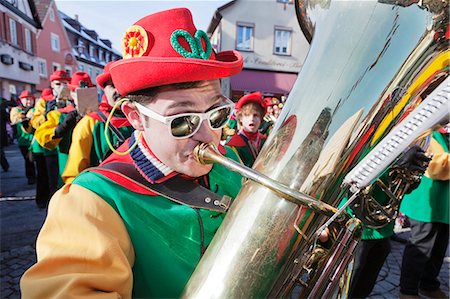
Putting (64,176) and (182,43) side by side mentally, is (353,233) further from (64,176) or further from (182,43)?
(64,176)

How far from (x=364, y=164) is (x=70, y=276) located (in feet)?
2.45

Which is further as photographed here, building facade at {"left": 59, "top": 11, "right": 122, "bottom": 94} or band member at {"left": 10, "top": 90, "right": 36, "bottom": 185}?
building facade at {"left": 59, "top": 11, "right": 122, "bottom": 94}

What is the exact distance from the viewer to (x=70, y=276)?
0.75 meters

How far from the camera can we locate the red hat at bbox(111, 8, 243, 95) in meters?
0.95

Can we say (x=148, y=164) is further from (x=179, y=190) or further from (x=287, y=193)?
(x=287, y=193)

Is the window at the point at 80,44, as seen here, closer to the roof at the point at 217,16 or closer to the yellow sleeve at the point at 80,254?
the roof at the point at 217,16

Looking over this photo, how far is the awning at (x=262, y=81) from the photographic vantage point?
742 inches

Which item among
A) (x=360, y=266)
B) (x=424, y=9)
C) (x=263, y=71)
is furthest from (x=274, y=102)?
(x=263, y=71)

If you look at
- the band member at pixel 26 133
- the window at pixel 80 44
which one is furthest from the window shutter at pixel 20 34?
the window at pixel 80 44

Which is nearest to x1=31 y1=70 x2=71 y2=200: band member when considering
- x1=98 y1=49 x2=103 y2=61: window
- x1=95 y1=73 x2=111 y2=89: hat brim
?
x1=95 y1=73 x2=111 y2=89: hat brim

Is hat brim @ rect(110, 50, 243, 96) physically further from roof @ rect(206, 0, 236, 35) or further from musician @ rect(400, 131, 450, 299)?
roof @ rect(206, 0, 236, 35)

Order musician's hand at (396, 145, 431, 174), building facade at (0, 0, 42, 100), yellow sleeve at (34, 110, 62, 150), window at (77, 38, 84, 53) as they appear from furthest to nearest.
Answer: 1. window at (77, 38, 84, 53)
2. building facade at (0, 0, 42, 100)
3. yellow sleeve at (34, 110, 62, 150)
4. musician's hand at (396, 145, 431, 174)

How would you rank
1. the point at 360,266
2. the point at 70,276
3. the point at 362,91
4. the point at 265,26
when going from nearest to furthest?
the point at 70,276 < the point at 362,91 < the point at 360,266 < the point at 265,26

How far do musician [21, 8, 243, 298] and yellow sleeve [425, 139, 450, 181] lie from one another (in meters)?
2.39
